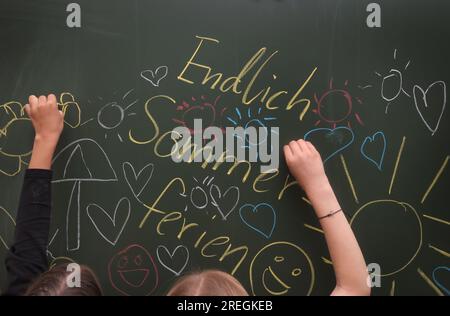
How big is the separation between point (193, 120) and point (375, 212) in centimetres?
51

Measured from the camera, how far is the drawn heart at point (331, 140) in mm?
921

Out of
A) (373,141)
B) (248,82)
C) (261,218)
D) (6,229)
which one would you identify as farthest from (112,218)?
(373,141)

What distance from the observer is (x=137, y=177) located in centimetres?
93

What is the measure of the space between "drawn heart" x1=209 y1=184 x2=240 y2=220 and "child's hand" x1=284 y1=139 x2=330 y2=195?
6.0 inches

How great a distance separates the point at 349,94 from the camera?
92 centimetres

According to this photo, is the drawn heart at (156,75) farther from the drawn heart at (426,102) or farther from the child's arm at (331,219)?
the drawn heart at (426,102)

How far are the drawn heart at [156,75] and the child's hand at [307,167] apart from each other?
1.18 ft

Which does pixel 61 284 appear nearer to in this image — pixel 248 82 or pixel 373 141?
pixel 248 82

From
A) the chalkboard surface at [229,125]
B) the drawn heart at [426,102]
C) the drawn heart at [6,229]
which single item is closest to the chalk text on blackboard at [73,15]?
the chalkboard surface at [229,125]

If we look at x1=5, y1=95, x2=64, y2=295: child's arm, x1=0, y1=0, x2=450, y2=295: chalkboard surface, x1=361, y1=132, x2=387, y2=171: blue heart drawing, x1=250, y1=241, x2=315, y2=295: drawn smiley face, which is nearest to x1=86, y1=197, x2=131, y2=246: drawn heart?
x1=0, y1=0, x2=450, y2=295: chalkboard surface

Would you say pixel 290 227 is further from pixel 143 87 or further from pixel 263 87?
pixel 143 87

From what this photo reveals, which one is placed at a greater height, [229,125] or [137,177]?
[229,125]

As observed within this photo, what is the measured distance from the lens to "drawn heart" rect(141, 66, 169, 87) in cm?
92

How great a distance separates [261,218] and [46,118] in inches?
22.7
